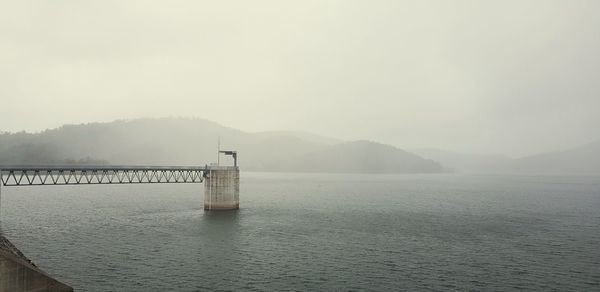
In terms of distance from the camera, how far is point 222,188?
9244 cm

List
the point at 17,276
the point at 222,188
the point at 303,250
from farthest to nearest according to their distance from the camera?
1. the point at 222,188
2. the point at 303,250
3. the point at 17,276

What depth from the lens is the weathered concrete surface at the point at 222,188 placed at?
89438 millimetres

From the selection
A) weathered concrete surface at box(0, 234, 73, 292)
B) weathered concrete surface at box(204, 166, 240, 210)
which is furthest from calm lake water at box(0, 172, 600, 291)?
weathered concrete surface at box(0, 234, 73, 292)

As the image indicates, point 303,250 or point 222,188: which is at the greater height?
point 222,188

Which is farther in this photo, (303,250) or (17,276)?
(303,250)

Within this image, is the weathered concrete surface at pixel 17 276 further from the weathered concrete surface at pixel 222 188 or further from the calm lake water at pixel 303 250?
the weathered concrete surface at pixel 222 188

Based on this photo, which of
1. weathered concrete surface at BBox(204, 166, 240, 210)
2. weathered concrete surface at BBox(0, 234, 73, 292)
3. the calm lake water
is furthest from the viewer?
weathered concrete surface at BBox(204, 166, 240, 210)

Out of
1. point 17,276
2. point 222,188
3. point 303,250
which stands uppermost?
point 222,188

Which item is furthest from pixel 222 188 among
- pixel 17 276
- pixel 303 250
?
pixel 17 276

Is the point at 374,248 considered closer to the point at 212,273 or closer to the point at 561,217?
the point at 212,273

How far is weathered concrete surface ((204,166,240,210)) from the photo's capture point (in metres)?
89.4

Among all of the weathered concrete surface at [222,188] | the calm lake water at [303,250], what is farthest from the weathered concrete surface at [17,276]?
the weathered concrete surface at [222,188]

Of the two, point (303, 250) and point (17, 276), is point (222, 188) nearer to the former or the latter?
point (303, 250)

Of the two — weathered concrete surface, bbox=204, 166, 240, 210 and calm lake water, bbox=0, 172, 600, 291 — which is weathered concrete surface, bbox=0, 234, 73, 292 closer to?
calm lake water, bbox=0, 172, 600, 291
